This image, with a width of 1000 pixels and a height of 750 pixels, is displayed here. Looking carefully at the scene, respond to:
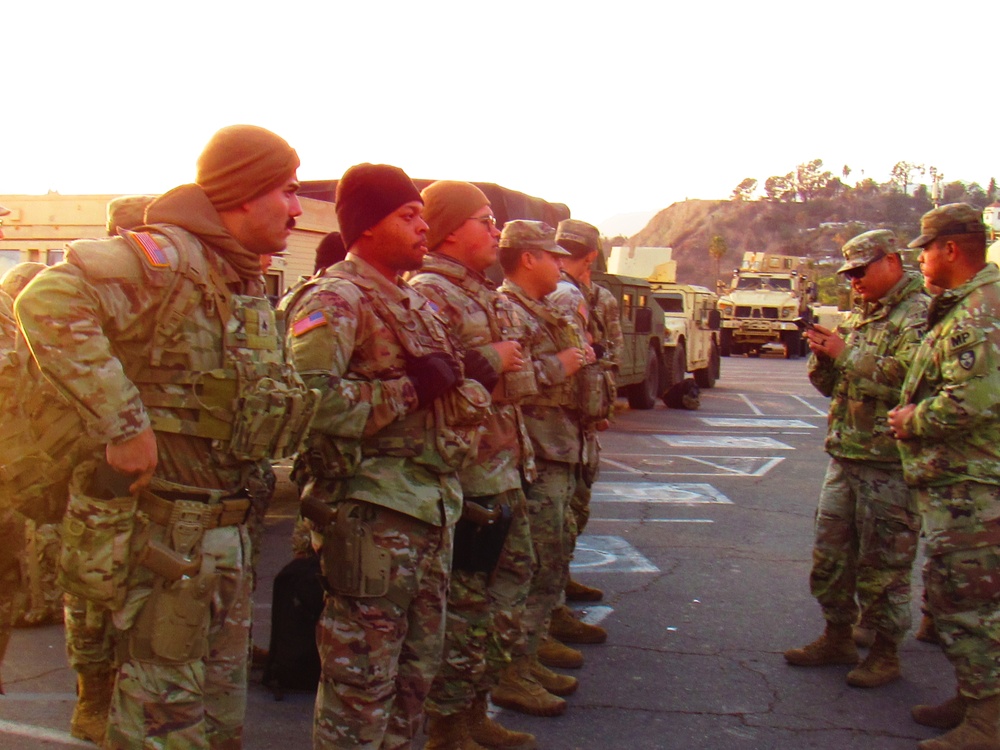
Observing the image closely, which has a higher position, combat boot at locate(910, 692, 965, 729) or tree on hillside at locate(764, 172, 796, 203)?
tree on hillside at locate(764, 172, 796, 203)

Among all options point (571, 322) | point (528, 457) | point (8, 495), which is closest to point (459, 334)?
point (528, 457)

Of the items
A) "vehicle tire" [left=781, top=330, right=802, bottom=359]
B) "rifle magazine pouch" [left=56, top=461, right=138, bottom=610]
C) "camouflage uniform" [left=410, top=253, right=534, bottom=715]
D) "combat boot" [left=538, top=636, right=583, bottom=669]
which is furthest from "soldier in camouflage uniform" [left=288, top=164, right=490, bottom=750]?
"vehicle tire" [left=781, top=330, right=802, bottom=359]

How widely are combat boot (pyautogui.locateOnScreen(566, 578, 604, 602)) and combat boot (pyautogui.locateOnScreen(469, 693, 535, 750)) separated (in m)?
2.22

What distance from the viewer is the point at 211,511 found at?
2752 mm

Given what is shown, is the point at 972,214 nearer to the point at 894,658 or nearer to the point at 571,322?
the point at 571,322

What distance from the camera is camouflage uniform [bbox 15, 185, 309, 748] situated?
8.27ft

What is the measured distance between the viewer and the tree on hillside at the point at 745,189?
134000 millimetres

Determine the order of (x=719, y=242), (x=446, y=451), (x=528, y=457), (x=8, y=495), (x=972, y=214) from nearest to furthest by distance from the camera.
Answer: (x=8, y=495) < (x=446, y=451) < (x=528, y=457) < (x=972, y=214) < (x=719, y=242)

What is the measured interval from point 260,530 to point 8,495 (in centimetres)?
64

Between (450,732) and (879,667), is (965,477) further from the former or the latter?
(450,732)

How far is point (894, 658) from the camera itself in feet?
16.7

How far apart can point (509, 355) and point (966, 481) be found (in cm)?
193

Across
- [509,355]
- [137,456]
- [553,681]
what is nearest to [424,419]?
[509,355]

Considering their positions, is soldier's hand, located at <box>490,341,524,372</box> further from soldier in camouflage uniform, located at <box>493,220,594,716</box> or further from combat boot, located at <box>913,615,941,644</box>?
combat boot, located at <box>913,615,941,644</box>
